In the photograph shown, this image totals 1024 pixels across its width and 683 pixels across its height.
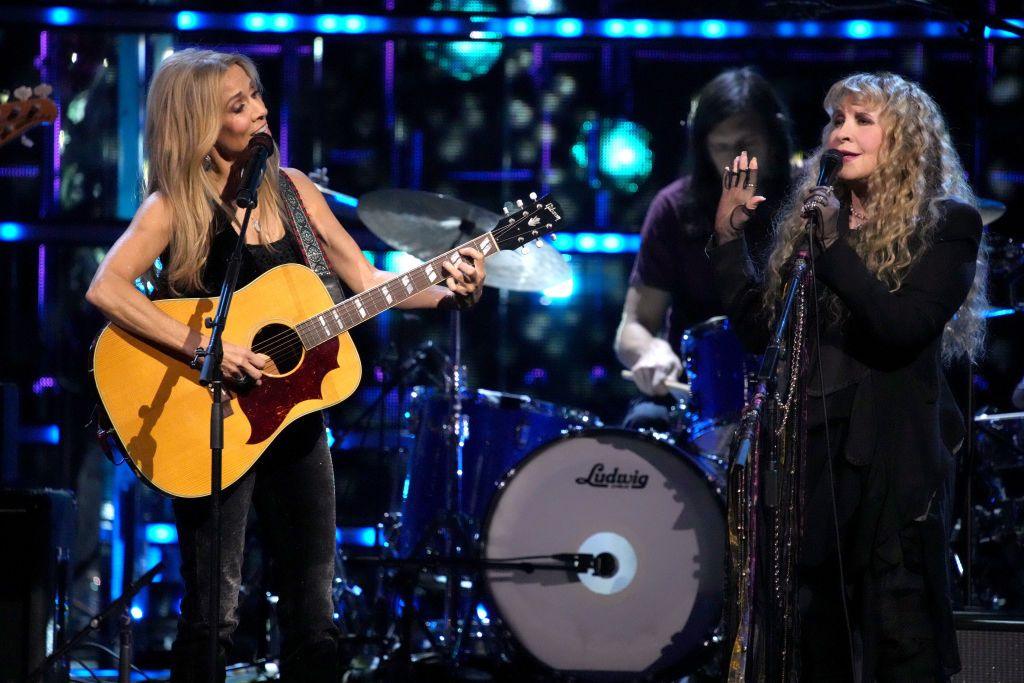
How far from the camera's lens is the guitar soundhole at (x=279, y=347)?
12.1ft

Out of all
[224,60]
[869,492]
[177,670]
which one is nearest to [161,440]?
[177,670]

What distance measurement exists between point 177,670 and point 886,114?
2.63 meters

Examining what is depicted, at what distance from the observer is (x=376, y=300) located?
3.81 m

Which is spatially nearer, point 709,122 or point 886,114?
point 886,114

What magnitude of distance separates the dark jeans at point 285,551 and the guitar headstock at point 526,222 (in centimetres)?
84

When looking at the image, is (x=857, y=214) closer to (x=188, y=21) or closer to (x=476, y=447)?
(x=476, y=447)

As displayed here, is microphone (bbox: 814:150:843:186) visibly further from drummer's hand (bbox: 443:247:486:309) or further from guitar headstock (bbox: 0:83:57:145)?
guitar headstock (bbox: 0:83:57:145)

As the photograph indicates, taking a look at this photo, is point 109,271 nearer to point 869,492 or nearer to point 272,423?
point 272,423

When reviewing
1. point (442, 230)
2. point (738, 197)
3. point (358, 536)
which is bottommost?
point (358, 536)

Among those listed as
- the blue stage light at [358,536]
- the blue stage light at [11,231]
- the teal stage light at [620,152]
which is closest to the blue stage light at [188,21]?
the blue stage light at [11,231]

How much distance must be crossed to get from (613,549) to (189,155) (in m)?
2.53

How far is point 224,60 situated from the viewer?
3814mm

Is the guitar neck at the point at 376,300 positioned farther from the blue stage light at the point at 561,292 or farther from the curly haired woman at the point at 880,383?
the blue stage light at the point at 561,292

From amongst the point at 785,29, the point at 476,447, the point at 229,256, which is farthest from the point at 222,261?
the point at 785,29
